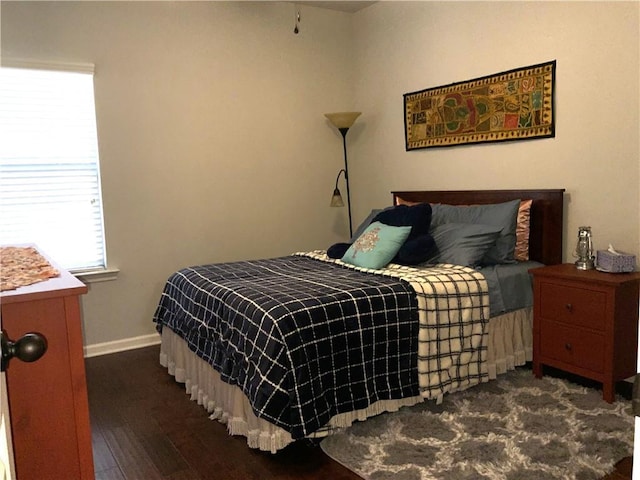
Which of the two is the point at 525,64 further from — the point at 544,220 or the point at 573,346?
the point at 573,346

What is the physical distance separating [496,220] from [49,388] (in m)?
2.73

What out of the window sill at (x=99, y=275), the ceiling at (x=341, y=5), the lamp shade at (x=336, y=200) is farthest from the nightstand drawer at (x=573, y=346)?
the ceiling at (x=341, y=5)

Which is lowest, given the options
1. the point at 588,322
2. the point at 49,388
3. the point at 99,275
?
the point at 588,322

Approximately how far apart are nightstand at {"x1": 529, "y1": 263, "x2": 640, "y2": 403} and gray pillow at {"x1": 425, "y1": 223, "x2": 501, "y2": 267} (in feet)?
1.01

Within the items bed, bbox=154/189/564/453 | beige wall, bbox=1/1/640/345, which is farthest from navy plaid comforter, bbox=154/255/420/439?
beige wall, bbox=1/1/640/345

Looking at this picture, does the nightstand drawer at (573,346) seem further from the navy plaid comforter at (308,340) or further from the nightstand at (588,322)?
the navy plaid comforter at (308,340)

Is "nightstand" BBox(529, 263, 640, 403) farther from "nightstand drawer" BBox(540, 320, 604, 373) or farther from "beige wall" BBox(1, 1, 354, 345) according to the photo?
"beige wall" BBox(1, 1, 354, 345)

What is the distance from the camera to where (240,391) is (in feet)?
8.25

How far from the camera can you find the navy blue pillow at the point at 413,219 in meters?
3.30

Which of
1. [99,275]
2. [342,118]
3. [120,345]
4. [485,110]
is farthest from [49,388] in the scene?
[342,118]

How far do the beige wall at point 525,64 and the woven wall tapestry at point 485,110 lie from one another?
2.4 inches

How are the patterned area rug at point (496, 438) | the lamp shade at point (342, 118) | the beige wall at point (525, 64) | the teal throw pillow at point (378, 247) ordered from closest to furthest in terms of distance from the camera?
the patterned area rug at point (496, 438), the beige wall at point (525, 64), the teal throw pillow at point (378, 247), the lamp shade at point (342, 118)

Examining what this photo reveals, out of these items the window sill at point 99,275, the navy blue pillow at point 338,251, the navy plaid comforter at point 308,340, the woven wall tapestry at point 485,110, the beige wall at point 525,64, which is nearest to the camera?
the navy plaid comforter at point 308,340

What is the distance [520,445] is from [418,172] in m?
2.50
